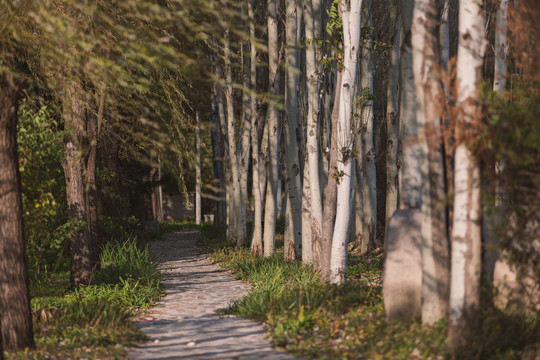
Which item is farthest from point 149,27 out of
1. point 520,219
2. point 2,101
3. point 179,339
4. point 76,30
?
point 520,219

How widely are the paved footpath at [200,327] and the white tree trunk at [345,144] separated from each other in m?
2.03

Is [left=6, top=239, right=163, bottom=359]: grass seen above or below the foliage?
below

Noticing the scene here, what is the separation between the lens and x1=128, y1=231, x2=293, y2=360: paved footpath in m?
7.27

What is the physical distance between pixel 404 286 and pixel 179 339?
2.95 metres

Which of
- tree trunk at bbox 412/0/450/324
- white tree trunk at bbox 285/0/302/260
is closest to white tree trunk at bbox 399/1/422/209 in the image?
tree trunk at bbox 412/0/450/324

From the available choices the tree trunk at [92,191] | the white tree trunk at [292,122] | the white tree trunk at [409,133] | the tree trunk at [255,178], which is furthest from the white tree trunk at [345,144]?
the tree trunk at [255,178]

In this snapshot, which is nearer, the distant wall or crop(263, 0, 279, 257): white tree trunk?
crop(263, 0, 279, 257): white tree trunk

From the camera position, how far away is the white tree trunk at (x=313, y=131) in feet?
43.9

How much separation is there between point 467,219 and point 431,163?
756 millimetres

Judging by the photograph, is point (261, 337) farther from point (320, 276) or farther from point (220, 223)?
point (220, 223)

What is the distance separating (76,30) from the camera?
7.46 metres

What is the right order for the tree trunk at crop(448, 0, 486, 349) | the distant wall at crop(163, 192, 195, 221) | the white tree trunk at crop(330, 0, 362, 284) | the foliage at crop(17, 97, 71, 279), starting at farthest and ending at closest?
the distant wall at crop(163, 192, 195, 221) < the white tree trunk at crop(330, 0, 362, 284) < the foliage at crop(17, 97, 71, 279) < the tree trunk at crop(448, 0, 486, 349)

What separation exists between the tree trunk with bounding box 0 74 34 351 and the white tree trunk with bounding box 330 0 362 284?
5396mm

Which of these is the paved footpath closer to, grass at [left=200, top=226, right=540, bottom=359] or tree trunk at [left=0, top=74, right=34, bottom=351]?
grass at [left=200, top=226, right=540, bottom=359]
